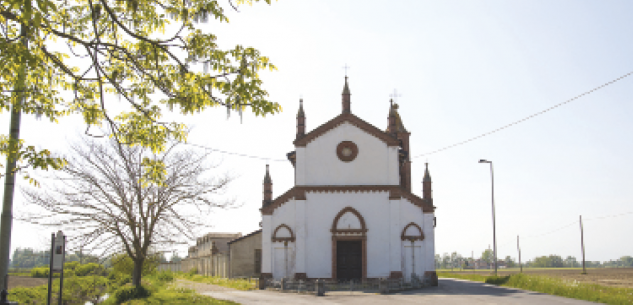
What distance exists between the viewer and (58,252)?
449 inches

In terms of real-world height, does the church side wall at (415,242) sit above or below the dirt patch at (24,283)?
above

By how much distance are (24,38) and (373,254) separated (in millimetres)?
25917

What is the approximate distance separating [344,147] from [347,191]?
2.84 meters

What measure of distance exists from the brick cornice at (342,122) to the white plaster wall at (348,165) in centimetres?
35

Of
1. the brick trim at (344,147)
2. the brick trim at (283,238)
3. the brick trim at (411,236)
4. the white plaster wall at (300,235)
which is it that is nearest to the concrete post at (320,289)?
the white plaster wall at (300,235)

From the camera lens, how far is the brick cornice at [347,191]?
32156 mm

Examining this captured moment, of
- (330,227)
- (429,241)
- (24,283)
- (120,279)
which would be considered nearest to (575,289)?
(429,241)

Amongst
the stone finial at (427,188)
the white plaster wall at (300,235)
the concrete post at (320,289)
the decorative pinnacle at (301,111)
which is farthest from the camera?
the stone finial at (427,188)

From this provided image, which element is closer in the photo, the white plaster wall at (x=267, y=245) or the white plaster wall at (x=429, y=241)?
the white plaster wall at (x=267, y=245)

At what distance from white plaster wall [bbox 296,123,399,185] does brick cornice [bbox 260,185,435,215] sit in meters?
0.32

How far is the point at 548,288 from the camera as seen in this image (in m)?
26.3

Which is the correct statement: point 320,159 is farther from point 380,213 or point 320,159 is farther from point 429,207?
point 429,207

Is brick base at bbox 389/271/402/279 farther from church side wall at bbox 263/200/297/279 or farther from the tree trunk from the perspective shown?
the tree trunk

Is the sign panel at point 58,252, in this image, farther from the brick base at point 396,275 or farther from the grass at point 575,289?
the brick base at point 396,275
